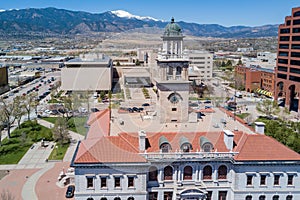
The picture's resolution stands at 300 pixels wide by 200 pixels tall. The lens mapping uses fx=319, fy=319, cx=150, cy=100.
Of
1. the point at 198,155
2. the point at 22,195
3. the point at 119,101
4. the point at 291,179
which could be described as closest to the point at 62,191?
the point at 22,195

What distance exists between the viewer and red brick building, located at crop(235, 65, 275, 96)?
75.1m

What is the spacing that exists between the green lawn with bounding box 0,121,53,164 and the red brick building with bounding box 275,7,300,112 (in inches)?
1673

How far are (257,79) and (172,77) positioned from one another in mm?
61921

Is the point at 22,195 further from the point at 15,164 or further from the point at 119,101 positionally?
the point at 119,101

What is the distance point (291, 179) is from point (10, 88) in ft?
253

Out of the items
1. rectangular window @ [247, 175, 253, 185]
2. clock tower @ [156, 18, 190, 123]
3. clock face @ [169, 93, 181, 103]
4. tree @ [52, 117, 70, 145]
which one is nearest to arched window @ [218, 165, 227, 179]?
rectangular window @ [247, 175, 253, 185]

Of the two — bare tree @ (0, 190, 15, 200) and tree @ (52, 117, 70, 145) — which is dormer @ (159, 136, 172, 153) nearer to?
bare tree @ (0, 190, 15, 200)

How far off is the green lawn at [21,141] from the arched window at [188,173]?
64.9 ft

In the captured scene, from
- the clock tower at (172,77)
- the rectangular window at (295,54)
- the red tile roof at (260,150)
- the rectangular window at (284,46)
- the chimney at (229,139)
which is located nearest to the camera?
the red tile roof at (260,150)

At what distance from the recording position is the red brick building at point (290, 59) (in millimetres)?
54969

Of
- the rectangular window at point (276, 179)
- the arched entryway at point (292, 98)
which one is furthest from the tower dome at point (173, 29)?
the arched entryway at point (292, 98)

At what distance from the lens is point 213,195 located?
21906mm

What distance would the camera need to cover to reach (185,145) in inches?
826

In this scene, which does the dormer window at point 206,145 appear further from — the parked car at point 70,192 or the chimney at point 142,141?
the parked car at point 70,192
